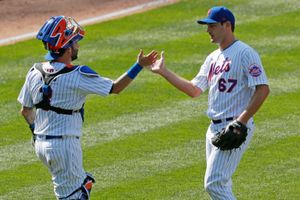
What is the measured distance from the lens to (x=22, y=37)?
16438 millimetres

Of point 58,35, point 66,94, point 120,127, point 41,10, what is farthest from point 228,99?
point 41,10

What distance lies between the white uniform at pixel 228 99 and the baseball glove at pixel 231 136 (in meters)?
0.11

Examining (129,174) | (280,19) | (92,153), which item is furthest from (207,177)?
(280,19)

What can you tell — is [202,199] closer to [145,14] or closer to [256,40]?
[256,40]

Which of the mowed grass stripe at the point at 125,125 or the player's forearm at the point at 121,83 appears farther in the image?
the mowed grass stripe at the point at 125,125

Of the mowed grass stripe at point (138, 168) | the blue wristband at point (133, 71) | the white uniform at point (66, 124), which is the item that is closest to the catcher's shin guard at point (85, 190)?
the white uniform at point (66, 124)

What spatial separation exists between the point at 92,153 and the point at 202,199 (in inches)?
72.5

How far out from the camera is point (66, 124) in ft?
26.0

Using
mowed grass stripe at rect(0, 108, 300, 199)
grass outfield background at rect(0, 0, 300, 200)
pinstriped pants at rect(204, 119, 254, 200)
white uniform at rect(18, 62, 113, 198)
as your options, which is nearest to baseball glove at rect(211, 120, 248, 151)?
pinstriped pants at rect(204, 119, 254, 200)

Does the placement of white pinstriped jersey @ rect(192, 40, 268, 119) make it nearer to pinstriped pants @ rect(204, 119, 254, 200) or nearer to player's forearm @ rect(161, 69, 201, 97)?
pinstriped pants @ rect(204, 119, 254, 200)

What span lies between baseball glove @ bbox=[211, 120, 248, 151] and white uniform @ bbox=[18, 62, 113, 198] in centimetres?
96

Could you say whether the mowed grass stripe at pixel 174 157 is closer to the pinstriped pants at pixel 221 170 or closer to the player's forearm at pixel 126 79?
the pinstriped pants at pixel 221 170

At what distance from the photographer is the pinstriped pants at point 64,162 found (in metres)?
7.91

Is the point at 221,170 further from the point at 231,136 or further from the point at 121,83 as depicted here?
the point at 121,83
